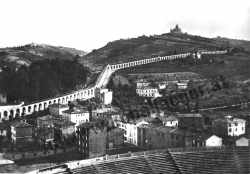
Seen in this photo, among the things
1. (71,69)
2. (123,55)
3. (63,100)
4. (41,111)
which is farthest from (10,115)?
(123,55)

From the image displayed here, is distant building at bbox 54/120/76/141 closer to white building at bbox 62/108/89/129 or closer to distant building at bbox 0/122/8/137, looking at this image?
white building at bbox 62/108/89/129

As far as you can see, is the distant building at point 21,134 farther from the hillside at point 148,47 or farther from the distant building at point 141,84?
the hillside at point 148,47

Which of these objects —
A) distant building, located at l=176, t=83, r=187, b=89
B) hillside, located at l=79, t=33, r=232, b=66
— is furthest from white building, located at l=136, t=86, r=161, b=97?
hillside, located at l=79, t=33, r=232, b=66

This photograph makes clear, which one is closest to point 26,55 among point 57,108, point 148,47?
point 148,47

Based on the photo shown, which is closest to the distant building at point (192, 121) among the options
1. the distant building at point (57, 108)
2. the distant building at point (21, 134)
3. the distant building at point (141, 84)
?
the distant building at point (57, 108)

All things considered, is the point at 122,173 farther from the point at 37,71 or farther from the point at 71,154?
the point at 37,71

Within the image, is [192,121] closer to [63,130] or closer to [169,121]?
[169,121]

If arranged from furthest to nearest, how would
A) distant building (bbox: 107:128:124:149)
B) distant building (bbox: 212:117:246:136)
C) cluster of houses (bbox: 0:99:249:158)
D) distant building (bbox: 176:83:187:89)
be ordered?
distant building (bbox: 176:83:187:89) < distant building (bbox: 212:117:246:136) < distant building (bbox: 107:128:124:149) < cluster of houses (bbox: 0:99:249:158)
